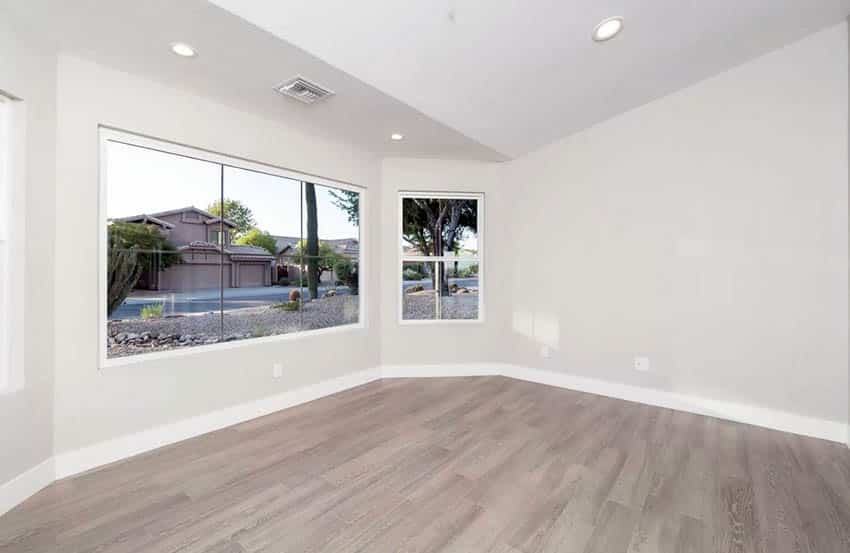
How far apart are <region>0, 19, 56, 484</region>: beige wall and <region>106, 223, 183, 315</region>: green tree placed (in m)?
0.31

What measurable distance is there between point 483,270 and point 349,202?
1761mm

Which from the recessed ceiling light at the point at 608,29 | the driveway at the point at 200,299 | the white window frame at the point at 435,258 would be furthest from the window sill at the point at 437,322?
the recessed ceiling light at the point at 608,29

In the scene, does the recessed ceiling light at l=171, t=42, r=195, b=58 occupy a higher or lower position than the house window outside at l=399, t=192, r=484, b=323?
higher

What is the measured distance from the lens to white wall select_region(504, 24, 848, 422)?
295 cm

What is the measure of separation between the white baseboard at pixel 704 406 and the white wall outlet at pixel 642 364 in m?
0.18

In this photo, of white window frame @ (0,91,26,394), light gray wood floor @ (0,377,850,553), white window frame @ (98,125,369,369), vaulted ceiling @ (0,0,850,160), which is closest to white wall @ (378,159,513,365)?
white window frame @ (98,125,369,369)

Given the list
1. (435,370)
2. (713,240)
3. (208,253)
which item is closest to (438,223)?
(435,370)

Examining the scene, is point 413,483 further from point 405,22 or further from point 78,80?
point 78,80

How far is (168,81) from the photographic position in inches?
103

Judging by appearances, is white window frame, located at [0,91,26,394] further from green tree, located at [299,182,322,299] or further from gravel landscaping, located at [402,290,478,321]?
gravel landscaping, located at [402,290,478,321]

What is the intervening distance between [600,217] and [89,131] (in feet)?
14.0

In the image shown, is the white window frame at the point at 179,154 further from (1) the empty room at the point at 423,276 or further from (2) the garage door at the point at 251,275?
(2) the garage door at the point at 251,275

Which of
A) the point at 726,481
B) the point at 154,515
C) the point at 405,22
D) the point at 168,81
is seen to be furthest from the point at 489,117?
the point at 154,515

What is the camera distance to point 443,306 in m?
4.62
